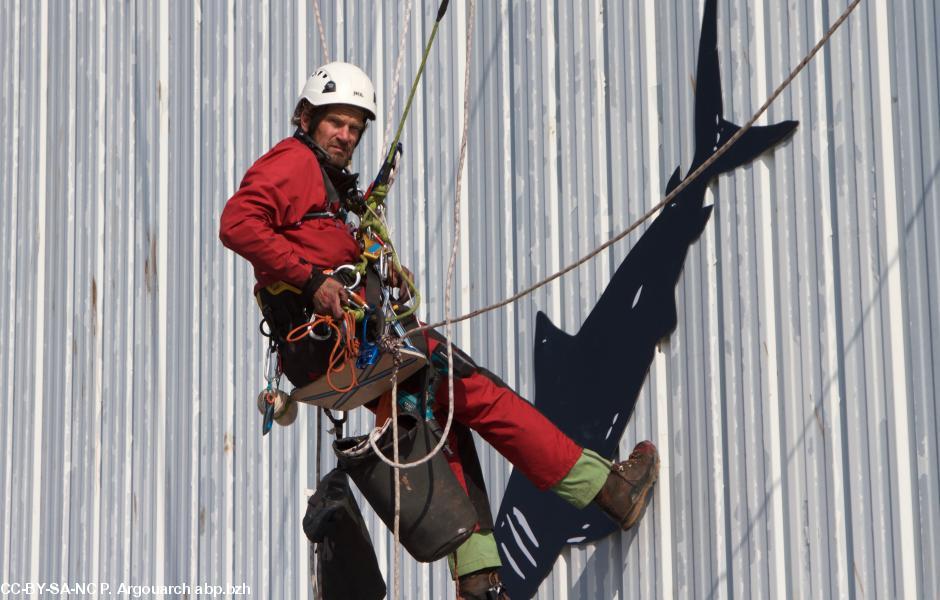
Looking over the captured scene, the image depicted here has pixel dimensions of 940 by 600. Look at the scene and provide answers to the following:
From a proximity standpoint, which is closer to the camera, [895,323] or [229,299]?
[895,323]

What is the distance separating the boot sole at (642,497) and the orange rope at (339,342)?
129cm

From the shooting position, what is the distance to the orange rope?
5.32m

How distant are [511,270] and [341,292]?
Answer: 4.54 feet

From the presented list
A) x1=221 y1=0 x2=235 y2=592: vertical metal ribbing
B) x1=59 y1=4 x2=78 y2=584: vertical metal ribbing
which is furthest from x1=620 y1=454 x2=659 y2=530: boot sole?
x1=59 y1=4 x2=78 y2=584: vertical metal ribbing

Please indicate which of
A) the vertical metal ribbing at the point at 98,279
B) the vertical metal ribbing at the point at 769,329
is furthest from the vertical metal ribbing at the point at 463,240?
the vertical metal ribbing at the point at 98,279

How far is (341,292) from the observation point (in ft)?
17.5

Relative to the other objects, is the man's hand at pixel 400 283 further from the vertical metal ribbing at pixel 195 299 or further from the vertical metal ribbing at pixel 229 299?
the vertical metal ribbing at pixel 195 299

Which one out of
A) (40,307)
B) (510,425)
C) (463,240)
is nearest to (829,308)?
(510,425)

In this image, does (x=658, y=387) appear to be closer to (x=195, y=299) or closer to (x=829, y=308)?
(x=829, y=308)

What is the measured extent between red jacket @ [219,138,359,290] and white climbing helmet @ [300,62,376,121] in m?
0.27

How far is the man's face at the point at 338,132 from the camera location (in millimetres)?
5734

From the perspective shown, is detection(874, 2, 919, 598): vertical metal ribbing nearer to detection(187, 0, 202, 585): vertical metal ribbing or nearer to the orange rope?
the orange rope

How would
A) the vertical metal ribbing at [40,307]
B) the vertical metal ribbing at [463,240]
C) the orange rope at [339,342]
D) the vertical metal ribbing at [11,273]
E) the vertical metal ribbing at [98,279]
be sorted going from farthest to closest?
1. the vertical metal ribbing at [11,273]
2. the vertical metal ribbing at [40,307]
3. the vertical metal ribbing at [98,279]
4. the vertical metal ribbing at [463,240]
5. the orange rope at [339,342]

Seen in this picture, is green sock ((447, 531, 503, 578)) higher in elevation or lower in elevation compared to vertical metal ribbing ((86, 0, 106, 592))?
lower
